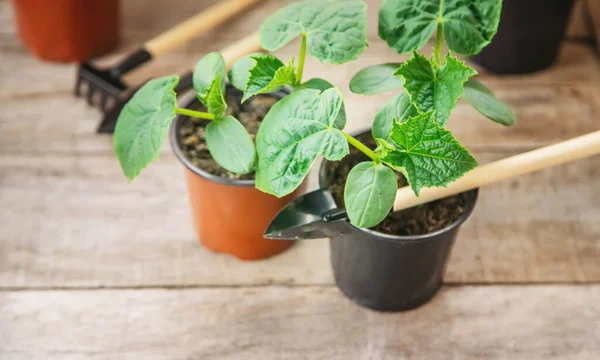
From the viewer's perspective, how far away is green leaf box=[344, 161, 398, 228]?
0.71 m

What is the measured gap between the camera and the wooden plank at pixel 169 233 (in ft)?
3.19

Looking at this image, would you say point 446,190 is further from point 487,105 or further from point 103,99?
point 103,99

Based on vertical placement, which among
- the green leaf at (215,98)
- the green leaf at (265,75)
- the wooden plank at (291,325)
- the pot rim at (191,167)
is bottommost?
the wooden plank at (291,325)

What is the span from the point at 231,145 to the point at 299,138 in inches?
4.5

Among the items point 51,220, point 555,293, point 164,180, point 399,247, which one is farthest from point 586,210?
point 51,220

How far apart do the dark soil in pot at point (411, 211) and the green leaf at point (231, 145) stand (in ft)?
0.45

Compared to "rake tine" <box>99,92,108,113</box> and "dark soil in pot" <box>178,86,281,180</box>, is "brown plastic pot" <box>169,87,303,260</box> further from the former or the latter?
"rake tine" <box>99,92,108,113</box>

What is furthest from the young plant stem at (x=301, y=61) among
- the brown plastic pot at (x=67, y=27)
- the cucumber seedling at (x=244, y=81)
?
the brown plastic pot at (x=67, y=27)

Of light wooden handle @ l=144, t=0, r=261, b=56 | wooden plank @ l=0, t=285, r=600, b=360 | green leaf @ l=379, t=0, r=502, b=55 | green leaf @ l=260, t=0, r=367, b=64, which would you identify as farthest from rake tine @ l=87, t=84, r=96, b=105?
green leaf @ l=379, t=0, r=502, b=55

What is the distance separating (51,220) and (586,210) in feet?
2.69

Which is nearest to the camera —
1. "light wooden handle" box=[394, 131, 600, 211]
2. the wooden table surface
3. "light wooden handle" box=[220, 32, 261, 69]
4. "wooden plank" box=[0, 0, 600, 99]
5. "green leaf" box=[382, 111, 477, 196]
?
"green leaf" box=[382, 111, 477, 196]

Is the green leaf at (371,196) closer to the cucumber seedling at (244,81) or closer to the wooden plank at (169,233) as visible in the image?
the cucumber seedling at (244,81)

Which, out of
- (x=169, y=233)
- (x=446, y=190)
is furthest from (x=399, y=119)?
(x=169, y=233)

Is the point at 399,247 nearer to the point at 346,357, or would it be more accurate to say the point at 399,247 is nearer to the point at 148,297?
the point at 346,357
